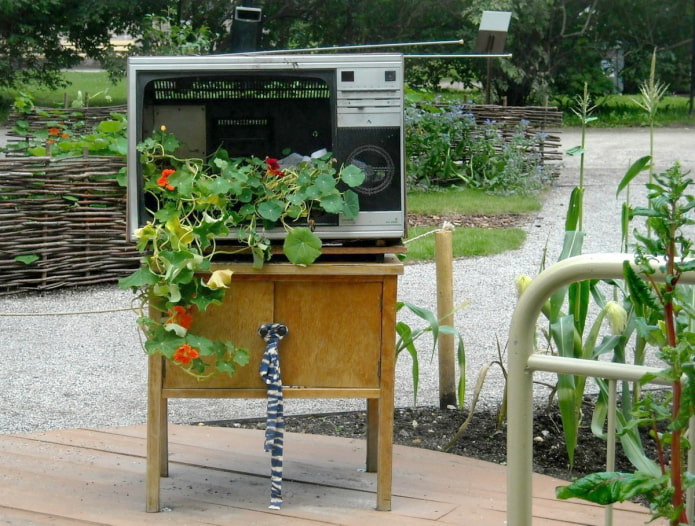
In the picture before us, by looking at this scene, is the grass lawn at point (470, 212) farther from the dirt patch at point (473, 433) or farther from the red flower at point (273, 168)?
the red flower at point (273, 168)

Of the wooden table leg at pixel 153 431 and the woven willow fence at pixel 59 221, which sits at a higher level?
the woven willow fence at pixel 59 221

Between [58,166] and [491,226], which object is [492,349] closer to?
[58,166]

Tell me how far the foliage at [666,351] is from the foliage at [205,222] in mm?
1287

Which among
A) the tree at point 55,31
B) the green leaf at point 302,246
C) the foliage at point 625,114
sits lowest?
the green leaf at point 302,246

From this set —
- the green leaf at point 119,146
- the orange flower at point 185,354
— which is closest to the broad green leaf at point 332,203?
the orange flower at point 185,354

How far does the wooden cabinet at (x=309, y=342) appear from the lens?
9.34ft

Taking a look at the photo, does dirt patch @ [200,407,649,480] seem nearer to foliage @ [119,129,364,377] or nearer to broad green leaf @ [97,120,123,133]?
foliage @ [119,129,364,377]

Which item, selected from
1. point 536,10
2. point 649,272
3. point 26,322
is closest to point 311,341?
point 649,272

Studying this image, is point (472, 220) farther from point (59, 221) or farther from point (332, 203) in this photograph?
point (332, 203)

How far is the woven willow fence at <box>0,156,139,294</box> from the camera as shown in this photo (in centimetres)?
625

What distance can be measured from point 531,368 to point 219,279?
1130 millimetres

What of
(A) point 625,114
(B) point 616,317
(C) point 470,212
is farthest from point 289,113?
(A) point 625,114

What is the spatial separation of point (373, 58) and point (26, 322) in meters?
3.76

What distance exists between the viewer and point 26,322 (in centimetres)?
587
